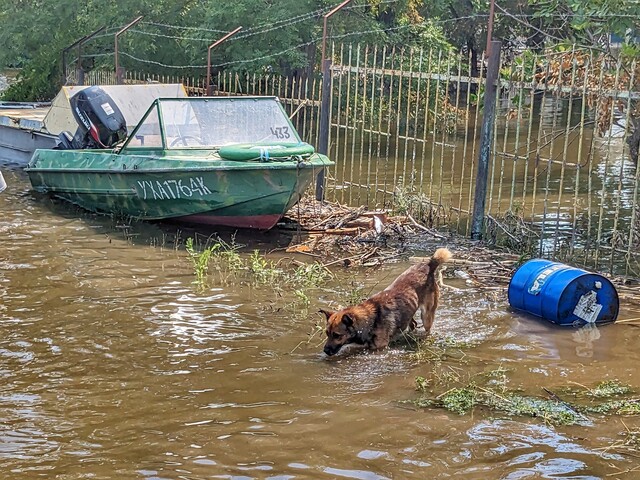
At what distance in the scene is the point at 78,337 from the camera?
7238mm

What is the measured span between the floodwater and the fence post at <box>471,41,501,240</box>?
160cm

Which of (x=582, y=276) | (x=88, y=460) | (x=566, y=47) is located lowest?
(x=88, y=460)

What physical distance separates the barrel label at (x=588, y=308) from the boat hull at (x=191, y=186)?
162 inches

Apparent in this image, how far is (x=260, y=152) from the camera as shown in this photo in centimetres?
1070

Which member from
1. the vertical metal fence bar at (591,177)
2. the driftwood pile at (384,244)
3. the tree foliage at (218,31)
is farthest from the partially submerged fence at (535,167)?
the tree foliage at (218,31)

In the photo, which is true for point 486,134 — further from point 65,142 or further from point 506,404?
point 65,142

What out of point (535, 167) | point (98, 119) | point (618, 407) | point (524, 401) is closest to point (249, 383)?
point (524, 401)

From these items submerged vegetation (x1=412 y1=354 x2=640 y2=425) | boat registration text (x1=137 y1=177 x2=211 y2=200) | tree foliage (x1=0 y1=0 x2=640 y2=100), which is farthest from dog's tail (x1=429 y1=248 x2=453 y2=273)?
tree foliage (x1=0 y1=0 x2=640 y2=100)

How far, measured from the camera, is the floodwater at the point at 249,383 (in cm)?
495

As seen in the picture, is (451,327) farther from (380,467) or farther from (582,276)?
(380,467)

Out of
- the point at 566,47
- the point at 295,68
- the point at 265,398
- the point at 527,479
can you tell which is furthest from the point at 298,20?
→ the point at 527,479

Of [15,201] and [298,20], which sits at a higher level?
[298,20]

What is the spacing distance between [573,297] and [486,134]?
3289 mm

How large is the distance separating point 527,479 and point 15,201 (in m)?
11.2
